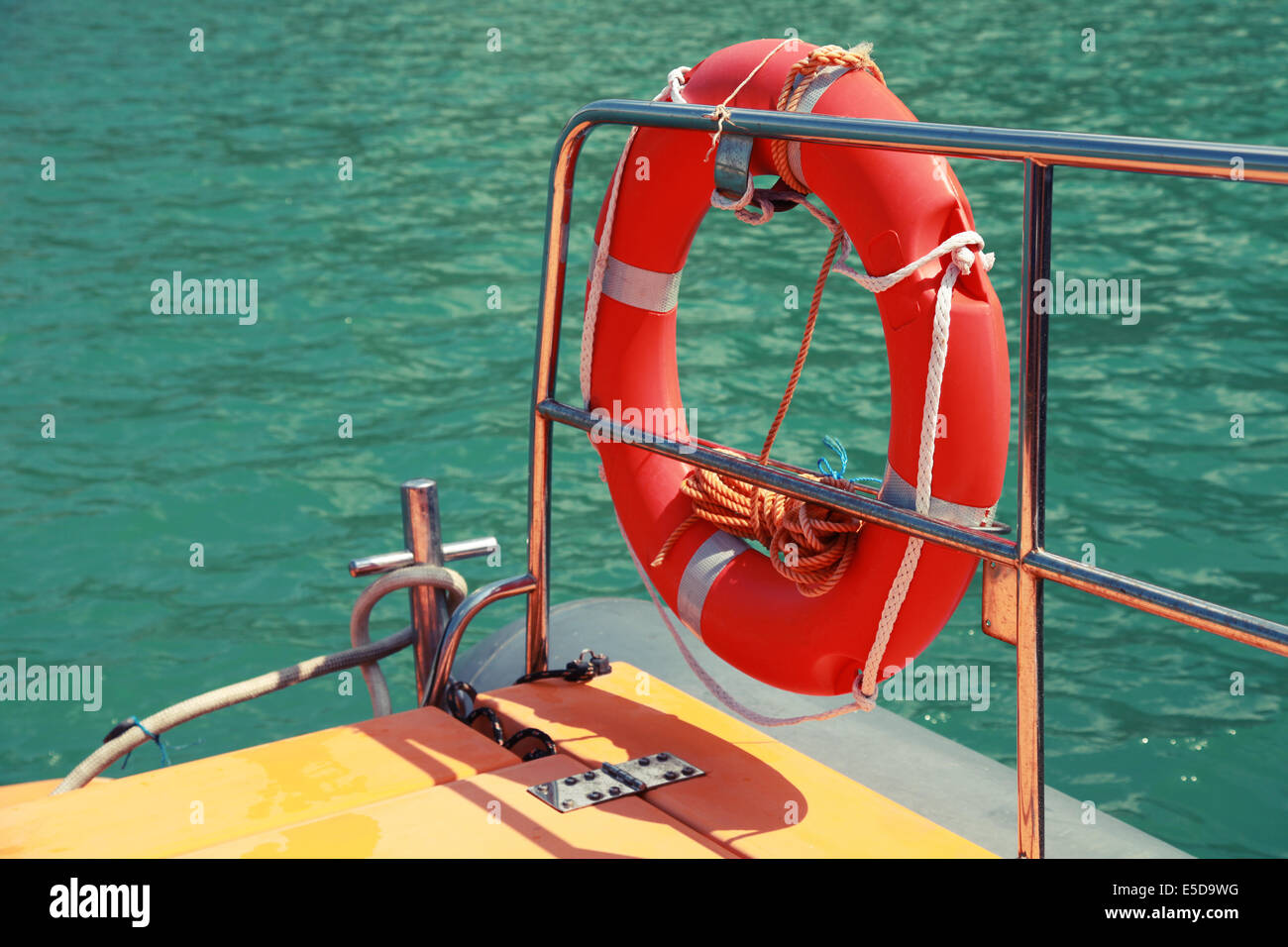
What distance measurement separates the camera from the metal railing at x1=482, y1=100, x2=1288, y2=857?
1.18m

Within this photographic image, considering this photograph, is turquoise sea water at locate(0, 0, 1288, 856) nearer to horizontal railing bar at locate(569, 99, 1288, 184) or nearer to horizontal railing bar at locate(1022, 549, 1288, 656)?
horizontal railing bar at locate(1022, 549, 1288, 656)

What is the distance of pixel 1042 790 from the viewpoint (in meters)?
1.44

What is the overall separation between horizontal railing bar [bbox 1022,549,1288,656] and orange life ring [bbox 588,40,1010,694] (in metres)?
0.32

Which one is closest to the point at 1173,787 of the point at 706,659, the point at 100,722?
the point at 706,659

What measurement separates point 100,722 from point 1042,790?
A: 10.3 feet

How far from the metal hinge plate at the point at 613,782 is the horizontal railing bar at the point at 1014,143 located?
0.87 metres

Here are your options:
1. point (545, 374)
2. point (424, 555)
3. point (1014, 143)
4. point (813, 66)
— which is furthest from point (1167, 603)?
point (424, 555)

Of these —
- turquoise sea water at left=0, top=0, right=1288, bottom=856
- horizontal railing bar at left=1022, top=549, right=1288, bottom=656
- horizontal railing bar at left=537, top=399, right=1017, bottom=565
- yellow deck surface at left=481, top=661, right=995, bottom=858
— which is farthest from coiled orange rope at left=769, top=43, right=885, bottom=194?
turquoise sea water at left=0, top=0, right=1288, bottom=856

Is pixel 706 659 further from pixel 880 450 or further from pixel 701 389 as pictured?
pixel 701 389

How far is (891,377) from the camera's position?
1.80 m

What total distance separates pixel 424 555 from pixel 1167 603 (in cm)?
149

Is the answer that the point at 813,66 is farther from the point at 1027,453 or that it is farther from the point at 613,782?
the point at 613,782

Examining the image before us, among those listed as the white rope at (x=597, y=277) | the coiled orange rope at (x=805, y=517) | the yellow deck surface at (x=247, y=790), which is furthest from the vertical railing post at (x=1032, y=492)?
the white rope at (x=597, y=277)

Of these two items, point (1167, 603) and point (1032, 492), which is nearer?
point (1167, 603)
